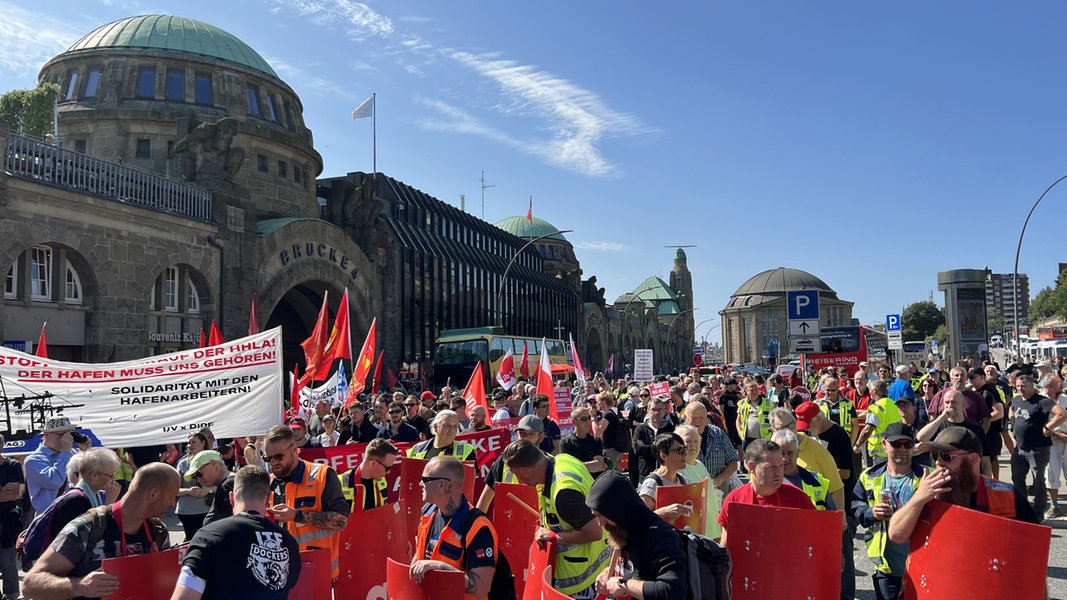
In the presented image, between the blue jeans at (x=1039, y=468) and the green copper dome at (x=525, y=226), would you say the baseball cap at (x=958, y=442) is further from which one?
the green copper dome at (x=525, y=226)

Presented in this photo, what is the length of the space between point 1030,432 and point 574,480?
25.2 ft

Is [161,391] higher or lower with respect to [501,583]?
higher

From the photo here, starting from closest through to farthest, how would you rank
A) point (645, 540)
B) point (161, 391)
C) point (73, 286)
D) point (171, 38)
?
point (645, 540)
point (161, 391)
point (73, 286)
point (171, 38)

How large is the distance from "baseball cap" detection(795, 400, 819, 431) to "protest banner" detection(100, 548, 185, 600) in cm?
575

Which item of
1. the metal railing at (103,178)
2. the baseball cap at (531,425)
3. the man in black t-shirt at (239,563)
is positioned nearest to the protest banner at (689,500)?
the baseball cap at (531,425)

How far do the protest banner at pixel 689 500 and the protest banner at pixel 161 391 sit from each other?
408cm

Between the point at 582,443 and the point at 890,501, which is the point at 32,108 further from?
the point at 890,501

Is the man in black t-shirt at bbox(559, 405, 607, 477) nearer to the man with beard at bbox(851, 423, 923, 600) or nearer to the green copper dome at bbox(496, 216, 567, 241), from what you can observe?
the man with beard at bbox(851, 423, 923, 600)

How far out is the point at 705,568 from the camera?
11.3ft

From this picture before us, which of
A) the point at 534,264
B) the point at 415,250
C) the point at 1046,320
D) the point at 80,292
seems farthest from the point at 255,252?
the point at 1046,320

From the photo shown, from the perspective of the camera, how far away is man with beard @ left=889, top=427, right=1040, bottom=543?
3.86 metres

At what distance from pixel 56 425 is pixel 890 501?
22.0 ft

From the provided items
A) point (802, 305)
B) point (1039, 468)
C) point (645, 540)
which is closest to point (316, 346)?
point (802, 305)

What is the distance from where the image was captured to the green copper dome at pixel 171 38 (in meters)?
33.1
